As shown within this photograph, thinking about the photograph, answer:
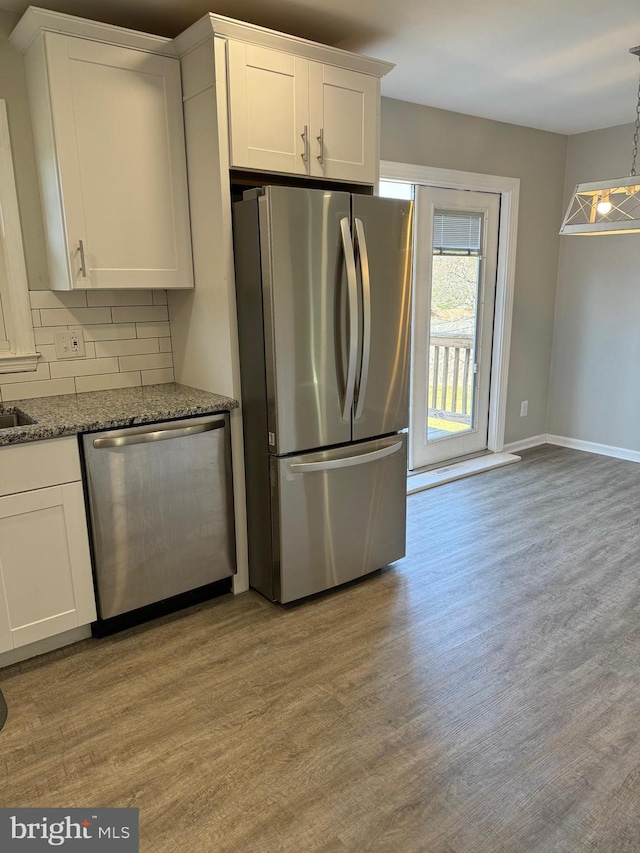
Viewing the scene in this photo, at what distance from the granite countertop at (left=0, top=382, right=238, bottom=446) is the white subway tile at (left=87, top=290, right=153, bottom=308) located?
1.36 feet

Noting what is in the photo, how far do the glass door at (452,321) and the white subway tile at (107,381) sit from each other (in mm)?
2004

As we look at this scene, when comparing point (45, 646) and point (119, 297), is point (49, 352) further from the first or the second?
point (45, 646)

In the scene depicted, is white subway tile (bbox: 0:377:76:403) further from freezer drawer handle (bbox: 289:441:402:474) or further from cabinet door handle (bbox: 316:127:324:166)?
cabinet door handle (bbox: 316:127:324:166)

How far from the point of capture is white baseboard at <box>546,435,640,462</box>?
4.67 metres

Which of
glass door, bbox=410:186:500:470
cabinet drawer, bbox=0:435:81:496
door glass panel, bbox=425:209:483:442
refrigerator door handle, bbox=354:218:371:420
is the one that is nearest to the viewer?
cabinet drawer, bbox=0:435:81:496

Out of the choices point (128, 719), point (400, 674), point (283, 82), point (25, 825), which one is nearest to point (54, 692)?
point (128, 719)

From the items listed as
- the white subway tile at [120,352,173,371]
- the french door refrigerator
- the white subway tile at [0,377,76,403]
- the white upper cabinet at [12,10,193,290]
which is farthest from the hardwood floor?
the white upper cabinet at [12,10,193,290]

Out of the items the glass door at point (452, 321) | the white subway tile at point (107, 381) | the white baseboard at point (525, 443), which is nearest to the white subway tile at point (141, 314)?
the white subway tile at point (107, 381)

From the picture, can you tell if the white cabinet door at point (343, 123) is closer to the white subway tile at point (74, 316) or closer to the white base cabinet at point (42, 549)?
the white subway tile at point (74, 316)

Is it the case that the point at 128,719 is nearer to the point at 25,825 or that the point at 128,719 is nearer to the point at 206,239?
the point at 25,825

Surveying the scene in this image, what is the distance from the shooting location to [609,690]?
2.07 m

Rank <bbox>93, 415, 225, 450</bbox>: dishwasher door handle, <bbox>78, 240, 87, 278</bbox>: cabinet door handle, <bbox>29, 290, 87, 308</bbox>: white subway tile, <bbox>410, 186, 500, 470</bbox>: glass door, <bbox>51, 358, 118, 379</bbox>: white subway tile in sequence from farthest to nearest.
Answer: <bbox>410, 186, 500, 470</bbox>: glass door < <bbox>51, 358, 118, 379</bbox>: white subway tile < <bbox>29, 290, 87, 308</bbox>: white subway tile < <bbox>78, 240, 87, 278</bbox>: cabinet door handle < <bbox>93, 415, 225, 450</bbox>: dishwasher door handle

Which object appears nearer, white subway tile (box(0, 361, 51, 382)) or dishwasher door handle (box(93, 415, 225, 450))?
dishwasher door handle (box(93, 415, 225, 450))

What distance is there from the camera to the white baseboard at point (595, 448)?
467 cm
